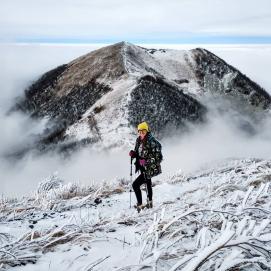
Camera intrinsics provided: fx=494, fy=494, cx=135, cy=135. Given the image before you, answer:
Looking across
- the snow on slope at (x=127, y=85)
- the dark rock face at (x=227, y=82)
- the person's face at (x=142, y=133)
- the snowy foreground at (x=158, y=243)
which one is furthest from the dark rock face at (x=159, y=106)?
the snowy foreground at (x=158, y=243)

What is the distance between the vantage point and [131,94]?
50.0 meters

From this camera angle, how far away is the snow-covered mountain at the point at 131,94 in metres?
49.2

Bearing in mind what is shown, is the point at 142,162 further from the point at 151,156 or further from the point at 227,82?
the point at 227,82

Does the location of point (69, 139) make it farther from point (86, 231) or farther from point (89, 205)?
point (86, 231)

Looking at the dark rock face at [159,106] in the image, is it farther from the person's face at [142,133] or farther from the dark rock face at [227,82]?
the person's face at [142,133]

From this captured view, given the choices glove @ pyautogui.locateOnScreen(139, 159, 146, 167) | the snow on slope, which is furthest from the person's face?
the snow on slope

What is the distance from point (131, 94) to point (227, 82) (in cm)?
2342

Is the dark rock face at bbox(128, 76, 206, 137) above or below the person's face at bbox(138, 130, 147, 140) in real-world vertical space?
below

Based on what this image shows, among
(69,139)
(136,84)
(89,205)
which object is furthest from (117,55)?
(89,205)

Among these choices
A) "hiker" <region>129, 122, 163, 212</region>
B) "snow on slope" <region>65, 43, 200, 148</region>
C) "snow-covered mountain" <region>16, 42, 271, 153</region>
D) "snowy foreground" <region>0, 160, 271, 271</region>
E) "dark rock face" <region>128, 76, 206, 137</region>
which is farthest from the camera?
"dark rock face" <region>128, 76, 206, 137</region>

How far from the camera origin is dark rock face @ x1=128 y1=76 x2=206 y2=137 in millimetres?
49875

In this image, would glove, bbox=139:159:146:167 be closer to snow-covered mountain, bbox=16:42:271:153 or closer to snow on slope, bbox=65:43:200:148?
snow on slope, bbox=65:43:200:148

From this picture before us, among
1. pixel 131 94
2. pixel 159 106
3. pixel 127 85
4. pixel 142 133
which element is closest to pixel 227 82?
pixel 159 106

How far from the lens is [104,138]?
4547 cm
